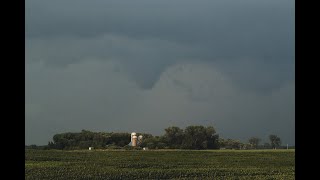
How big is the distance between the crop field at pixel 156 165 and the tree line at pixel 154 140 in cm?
31

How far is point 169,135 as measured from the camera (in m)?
9.50

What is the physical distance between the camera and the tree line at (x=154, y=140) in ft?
30.5

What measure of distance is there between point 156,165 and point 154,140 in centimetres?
63

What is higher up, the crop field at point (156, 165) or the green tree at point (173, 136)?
the green tree at point (173, 136)

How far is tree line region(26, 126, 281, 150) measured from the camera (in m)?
9.31

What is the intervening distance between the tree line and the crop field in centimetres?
31

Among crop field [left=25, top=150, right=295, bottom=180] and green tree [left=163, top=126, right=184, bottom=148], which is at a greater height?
green tree [left=163, top=126, right=184, bottom=148]

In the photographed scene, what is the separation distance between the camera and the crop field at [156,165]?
9305 millimetres

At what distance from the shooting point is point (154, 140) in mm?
10484
